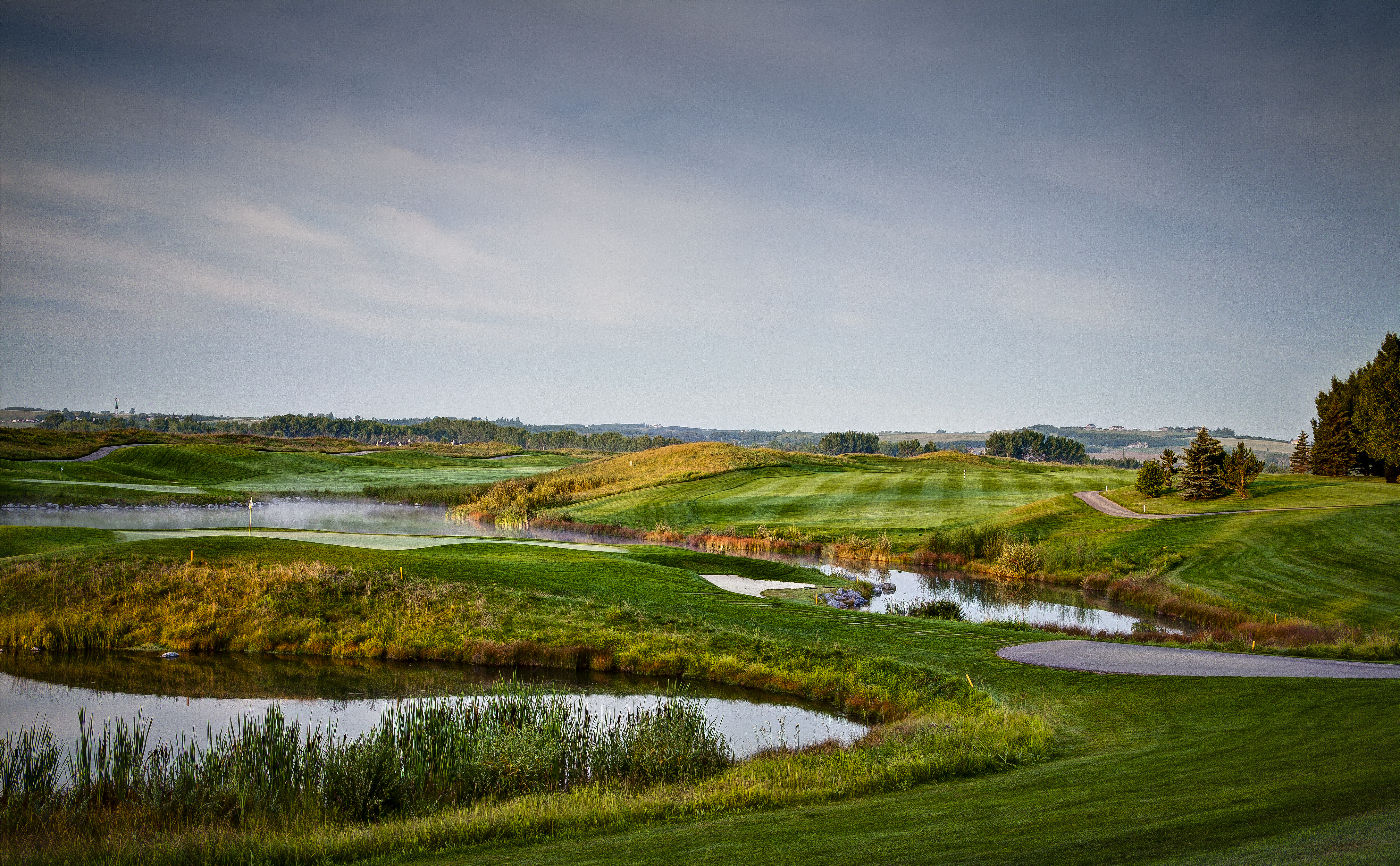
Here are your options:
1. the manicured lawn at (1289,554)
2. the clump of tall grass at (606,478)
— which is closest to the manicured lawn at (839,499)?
the clump of tall grass at (606,478)

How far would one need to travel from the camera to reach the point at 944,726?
41.6 ft

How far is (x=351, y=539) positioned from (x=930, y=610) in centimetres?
2292

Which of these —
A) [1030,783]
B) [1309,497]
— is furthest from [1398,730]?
[1309,497]

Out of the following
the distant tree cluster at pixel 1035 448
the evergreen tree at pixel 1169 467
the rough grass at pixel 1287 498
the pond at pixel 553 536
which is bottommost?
the pond at pixel 553 536

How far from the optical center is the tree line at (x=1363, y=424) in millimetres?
45156

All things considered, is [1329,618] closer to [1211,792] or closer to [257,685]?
[1211,792]

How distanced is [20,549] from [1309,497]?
191 ft

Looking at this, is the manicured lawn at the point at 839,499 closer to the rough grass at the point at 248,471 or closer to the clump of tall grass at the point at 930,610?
the clump of tall grass at the point at 930,610

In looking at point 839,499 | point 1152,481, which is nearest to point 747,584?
point 839,499

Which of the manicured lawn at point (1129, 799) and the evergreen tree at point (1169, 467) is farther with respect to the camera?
the evergreen tree at point (1169, 467)

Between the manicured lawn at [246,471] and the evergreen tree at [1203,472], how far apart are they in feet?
214

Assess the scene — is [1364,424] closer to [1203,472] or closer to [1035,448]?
[1203,472]

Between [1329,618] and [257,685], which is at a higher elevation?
[1329,618]

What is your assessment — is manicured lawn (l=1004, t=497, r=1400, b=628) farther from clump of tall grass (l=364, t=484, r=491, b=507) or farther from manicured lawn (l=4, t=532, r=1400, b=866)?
clump of tall grass (l=364, t=484, r=491, b=507)
